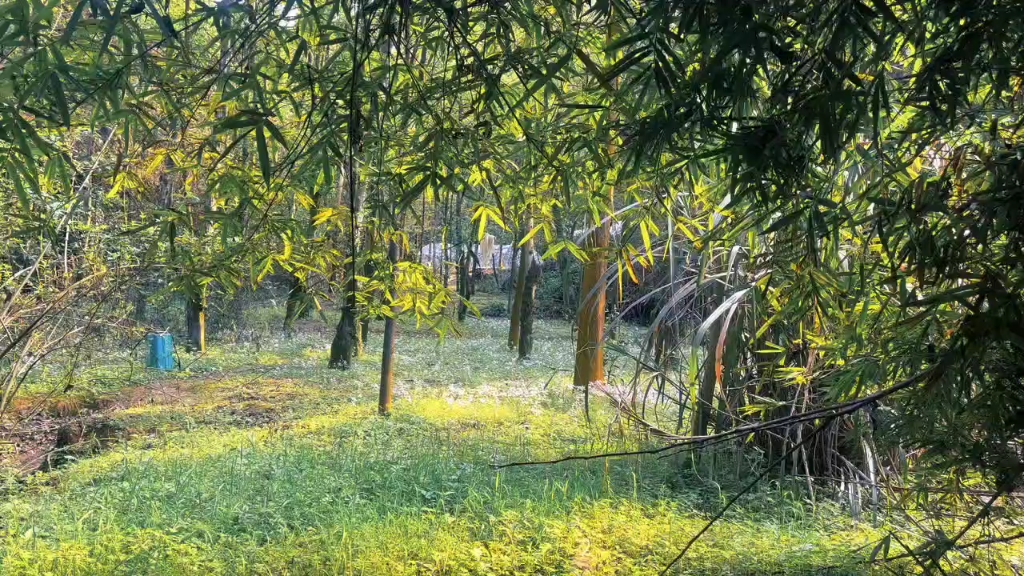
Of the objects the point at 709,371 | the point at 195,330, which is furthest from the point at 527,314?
the point at 709,371

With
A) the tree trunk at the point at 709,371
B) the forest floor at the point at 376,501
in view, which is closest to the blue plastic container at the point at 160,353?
the forest floor at the point at 376,501

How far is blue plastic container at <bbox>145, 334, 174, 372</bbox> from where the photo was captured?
8.66 meters

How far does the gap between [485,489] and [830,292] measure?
234 centimetres

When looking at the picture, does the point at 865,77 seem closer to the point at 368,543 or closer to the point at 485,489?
the point at 368,543

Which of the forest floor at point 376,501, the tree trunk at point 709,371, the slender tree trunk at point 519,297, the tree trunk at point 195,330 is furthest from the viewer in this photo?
the slender tree trunk at point 519,297

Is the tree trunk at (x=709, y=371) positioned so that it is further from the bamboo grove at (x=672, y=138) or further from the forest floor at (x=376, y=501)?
the bamboo grove at (x=672, y=138)

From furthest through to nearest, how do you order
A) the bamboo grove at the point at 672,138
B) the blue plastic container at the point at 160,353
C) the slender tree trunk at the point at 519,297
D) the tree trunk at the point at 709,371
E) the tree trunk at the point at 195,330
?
1. the slender tree trunk at the point at 519,297
2. the tree trunk at the point at 195,330
3. the blue plastic container at the point at 160,353
4. the tree trunk at the point at 709,371
5. the bamboo grove at the point at 672,138

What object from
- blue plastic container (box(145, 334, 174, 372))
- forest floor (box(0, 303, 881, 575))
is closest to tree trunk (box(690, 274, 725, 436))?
forest floor (box(0, 303, 881, 575))

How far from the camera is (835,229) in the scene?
4.85 ft

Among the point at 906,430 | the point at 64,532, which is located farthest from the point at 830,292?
the point at 64,532

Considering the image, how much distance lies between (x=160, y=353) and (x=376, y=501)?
20.8 feet

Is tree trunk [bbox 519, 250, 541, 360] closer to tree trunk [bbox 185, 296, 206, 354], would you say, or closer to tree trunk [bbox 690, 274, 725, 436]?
tree trunk [bbox 185, 296, 206, 354]

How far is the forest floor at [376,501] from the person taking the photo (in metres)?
2.82

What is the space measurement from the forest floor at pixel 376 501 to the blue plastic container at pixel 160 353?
1.73 meters
